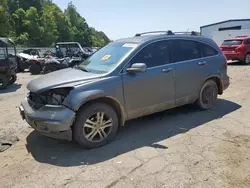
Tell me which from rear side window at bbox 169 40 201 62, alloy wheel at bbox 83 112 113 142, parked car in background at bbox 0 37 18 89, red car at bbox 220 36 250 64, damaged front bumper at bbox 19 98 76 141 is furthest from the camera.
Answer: red car at bbox 220 36 250 64

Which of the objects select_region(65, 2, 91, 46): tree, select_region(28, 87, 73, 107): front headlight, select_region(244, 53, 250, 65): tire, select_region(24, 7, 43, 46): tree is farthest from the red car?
select_region(65, 2, 91, 46): tree

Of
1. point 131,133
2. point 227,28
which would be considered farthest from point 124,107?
point 227,28

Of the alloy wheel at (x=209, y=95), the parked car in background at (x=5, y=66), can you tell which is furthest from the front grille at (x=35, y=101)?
the parked car in background at (x=5, y=66)

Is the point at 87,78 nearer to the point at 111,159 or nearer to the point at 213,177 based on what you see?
the point at 111,159

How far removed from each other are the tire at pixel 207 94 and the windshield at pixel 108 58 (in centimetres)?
206

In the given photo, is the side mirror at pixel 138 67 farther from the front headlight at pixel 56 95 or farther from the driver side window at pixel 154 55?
the front headlight at pixel 56 95

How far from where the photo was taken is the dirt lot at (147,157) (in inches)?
118

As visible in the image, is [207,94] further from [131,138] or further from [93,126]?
[93,126]

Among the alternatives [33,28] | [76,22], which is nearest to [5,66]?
[33,28]

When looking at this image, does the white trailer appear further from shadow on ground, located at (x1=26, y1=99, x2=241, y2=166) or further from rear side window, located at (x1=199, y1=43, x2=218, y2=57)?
shadow on ground, located at (x1=26, y1=99, x2=241, y2=166)

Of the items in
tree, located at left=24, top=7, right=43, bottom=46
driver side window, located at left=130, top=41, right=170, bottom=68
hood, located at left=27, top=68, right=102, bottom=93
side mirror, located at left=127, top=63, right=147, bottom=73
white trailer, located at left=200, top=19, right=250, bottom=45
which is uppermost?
tree, located at left=24, top=7, right=43, bottom=46

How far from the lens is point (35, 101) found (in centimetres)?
394

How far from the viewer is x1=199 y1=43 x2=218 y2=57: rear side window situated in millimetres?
5431

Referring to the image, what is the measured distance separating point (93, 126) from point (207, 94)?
3.00 meters
